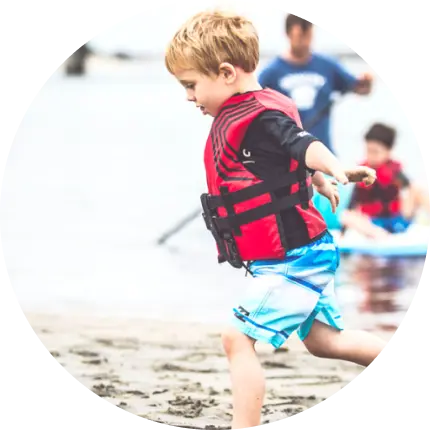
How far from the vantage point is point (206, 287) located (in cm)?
346

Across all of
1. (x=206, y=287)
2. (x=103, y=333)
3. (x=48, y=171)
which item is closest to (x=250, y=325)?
(x=206, y=287)

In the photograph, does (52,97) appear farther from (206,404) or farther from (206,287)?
(206,404)

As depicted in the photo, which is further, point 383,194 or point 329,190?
point 383,194

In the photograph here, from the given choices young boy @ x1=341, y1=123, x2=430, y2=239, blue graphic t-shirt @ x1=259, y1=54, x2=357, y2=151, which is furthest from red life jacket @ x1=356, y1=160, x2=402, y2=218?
blue graphic t-shirt @ x1=259, y1=54, x2=357, y2=151

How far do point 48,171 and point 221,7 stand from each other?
0.76 meters

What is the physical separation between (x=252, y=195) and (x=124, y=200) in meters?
0.74

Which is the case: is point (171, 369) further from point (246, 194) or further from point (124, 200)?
point (246, 194)

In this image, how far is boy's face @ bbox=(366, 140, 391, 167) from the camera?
11.6ft

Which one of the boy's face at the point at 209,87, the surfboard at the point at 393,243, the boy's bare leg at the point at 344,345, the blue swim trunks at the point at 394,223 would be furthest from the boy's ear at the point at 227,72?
the blue swim trunks at the point at 394,223

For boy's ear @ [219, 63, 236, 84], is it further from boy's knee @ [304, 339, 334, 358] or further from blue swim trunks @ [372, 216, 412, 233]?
blue swim trunks @ [372, 216, 412, 233]

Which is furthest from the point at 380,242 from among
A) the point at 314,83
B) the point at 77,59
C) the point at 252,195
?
the point at 77,59

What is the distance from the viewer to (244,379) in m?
3.12

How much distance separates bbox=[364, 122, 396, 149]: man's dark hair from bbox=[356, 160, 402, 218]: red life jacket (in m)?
0.06

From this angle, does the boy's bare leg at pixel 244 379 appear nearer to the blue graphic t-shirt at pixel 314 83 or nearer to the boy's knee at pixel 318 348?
the boy's knee at pixel 318 348
